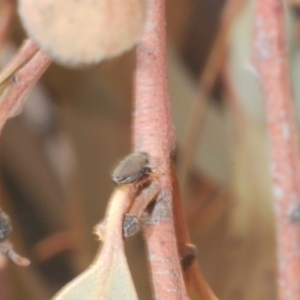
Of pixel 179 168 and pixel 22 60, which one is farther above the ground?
pixel 22 60

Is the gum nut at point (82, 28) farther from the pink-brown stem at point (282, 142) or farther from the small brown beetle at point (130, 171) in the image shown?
the pink-brown stem at point (282, 142)

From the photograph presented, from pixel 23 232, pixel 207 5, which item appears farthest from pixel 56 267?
pixel 207 5

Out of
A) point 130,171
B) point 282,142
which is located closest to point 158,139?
point 130,171

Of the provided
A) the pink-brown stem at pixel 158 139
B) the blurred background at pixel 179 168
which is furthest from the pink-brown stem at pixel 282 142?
the blurred background at pixel 179 168

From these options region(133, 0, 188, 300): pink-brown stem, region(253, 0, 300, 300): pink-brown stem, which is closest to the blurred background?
region(253, 0, 300, 300): pink-brown stem

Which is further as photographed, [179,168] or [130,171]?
[179,168]

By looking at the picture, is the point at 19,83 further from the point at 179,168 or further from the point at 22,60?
the point at 179,168

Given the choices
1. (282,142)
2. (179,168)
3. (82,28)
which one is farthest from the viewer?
(179,168)
